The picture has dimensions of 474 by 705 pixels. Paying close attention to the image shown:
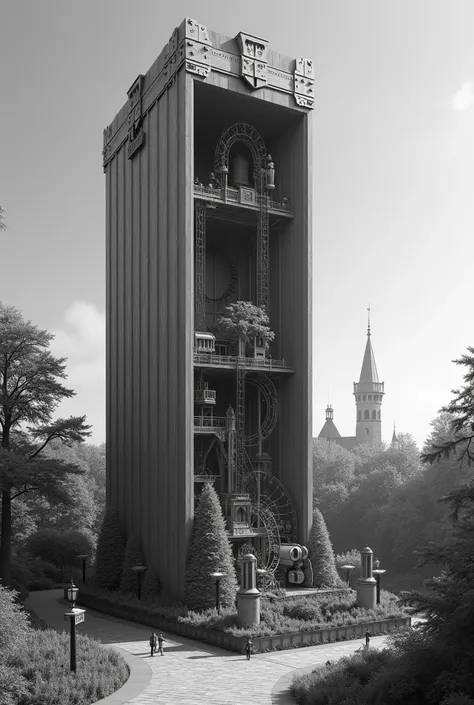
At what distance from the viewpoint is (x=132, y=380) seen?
148 ft

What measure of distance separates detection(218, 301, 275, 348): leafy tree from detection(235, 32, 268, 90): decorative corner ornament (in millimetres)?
11986

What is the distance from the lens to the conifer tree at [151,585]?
1495 inches

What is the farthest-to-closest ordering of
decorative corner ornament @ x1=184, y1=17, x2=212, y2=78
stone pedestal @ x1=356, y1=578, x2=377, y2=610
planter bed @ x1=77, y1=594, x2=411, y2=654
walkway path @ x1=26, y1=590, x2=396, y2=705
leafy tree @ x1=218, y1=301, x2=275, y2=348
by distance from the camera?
leafy tree @ x1=218, y1=301, x2=275, y2=348, decorative corner ornament @ x1=184, y1=17, x2=212, y2=78, stone pedestal @ x1=356, y1=578, x2=377, y2=610, planter bed @ x1=77, y1=594, x2=411, y2=654, walkway path @ x1=26, y1=590, x2=396, y2=705

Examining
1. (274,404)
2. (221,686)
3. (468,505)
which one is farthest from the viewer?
(274,404)

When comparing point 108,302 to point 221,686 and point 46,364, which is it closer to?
point 46,364

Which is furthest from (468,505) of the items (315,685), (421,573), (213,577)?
(421,573)

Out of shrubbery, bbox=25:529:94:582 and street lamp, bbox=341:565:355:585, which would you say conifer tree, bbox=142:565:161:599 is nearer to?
street lamp, bbox=341:565:355:585

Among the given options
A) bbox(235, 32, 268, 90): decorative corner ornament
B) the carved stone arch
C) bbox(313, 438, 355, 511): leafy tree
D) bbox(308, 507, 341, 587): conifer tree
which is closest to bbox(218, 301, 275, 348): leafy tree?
the carved stone arch

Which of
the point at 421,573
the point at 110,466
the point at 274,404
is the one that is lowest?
Answer: the point at 421,573

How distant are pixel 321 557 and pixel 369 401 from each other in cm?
10465

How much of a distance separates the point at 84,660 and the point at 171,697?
3.82 metres

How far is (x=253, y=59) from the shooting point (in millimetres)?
41125

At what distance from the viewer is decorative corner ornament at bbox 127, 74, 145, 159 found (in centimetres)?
4459

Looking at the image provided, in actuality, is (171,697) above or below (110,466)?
below
